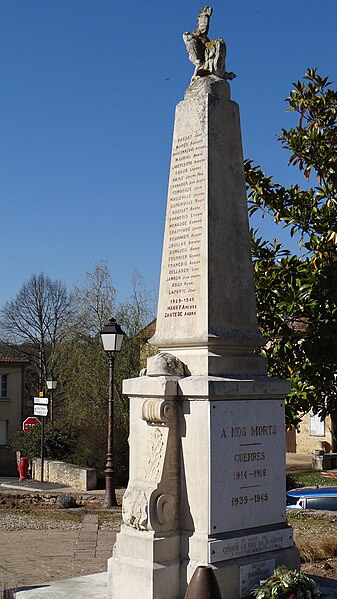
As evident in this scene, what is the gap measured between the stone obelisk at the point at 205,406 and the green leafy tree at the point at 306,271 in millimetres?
3046

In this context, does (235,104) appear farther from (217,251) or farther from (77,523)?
(77,523)

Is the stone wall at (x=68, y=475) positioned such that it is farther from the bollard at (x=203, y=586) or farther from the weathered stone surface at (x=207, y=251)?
the bollard at (x=203, y=586)

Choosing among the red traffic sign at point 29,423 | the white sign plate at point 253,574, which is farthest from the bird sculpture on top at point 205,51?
the red traffic sign at point 29,423

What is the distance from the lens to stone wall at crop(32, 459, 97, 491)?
68.8 ft

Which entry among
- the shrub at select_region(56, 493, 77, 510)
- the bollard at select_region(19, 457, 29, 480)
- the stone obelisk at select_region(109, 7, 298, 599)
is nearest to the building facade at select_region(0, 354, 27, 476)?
the bollard at select_region(19, 457, 29, 480)

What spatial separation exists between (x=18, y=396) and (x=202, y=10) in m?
37.6

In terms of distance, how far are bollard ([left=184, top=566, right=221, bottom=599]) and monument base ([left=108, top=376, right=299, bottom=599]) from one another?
0.62 metres

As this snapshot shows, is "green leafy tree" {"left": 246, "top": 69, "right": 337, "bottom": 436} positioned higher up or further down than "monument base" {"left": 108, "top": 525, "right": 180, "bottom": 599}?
higher up

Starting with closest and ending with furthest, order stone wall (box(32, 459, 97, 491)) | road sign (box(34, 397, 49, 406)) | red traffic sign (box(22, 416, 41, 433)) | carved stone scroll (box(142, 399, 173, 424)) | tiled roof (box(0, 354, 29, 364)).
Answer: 1. carved stone scroll (box(142, 399, 173, 424))
2. road sign (box(34, 397, 49, 406))
3. stone wall (box(32, 459, 97, 491))
4. red traffic sign (box(22, 416, 41, 433))
5. tiled roof (box(0, 354, 29, 364))

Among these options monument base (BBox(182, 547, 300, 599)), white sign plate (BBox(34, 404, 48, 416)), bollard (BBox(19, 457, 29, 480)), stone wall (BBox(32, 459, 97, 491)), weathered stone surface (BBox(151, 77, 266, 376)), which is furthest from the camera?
bollard (BBox(19, 457, 29, 480))

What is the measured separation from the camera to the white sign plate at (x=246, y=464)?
6297mm

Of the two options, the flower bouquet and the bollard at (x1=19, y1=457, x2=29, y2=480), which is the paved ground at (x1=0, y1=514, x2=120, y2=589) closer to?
the flower bouquet

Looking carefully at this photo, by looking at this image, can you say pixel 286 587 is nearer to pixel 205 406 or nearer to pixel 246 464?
pixel 246 464

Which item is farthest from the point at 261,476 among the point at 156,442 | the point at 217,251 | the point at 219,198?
the point at 219,198
